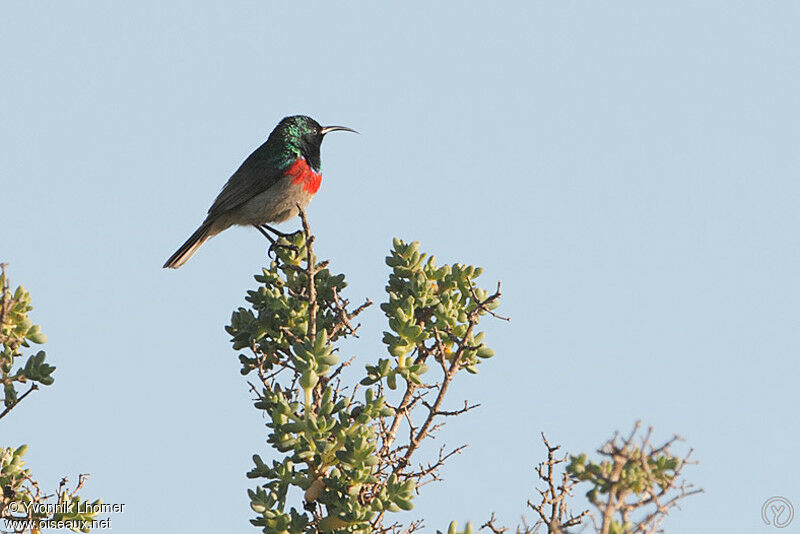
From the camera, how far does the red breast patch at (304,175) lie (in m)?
8.91

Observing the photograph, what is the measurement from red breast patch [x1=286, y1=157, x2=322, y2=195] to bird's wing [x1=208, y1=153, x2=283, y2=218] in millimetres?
98

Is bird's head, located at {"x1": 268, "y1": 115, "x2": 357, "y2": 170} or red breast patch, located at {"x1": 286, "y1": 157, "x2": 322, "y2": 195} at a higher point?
bird's head, located at {"x1": 268, "y1": 115, "x2": 357, "y2": 170}

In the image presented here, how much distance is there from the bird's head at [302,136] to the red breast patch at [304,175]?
0.27 feet

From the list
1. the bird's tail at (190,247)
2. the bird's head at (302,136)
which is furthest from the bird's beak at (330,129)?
the bird's tail at (190,247)

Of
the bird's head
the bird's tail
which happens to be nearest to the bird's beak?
the bird's head

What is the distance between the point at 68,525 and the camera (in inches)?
155

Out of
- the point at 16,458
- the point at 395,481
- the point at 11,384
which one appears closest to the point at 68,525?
the point at 16,458

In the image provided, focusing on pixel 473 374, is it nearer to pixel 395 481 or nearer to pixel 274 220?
pixel 395 481

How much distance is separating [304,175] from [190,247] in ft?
3.64

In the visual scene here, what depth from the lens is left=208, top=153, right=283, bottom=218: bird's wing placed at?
8.88m

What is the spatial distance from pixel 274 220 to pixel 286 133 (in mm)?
812

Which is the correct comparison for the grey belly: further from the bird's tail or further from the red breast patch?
the bird's tail

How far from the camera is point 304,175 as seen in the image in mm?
8984

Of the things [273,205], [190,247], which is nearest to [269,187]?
[273,205]
